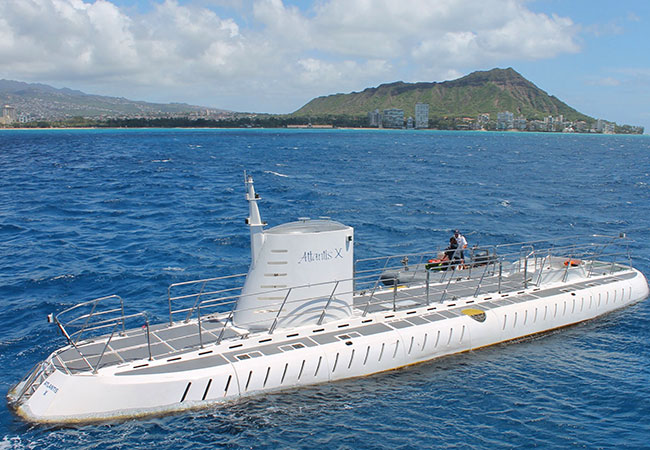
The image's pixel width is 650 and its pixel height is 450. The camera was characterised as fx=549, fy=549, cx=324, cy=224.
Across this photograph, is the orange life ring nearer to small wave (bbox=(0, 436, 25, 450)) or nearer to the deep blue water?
the deep blue water

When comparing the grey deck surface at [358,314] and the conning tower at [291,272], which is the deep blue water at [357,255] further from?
A: the conning tower at [291,272]

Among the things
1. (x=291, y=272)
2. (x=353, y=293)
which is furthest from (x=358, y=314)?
(x=291, y=272)

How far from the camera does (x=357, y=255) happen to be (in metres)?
31.7

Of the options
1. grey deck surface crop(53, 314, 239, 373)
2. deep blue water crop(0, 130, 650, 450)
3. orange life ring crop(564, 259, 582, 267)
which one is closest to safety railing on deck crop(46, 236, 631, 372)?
orange life ring crop(564, 259, 582, 267)

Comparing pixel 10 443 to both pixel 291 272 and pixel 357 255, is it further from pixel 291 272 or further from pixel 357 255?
pixel 357 255

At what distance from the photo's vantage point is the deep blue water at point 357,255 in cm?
1373

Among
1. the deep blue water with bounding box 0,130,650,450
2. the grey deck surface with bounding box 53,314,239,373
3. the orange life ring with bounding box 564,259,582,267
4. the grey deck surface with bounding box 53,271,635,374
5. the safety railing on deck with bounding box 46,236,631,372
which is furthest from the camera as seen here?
the orange life ring with bounding box 564,259,582,267

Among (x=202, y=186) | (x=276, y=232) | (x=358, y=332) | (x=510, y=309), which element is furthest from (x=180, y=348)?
(x=202, y=186)

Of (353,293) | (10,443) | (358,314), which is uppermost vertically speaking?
(353,293)

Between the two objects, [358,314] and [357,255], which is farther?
[357,255]

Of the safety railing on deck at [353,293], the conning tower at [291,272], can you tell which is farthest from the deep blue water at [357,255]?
the conning tower at [291,272]

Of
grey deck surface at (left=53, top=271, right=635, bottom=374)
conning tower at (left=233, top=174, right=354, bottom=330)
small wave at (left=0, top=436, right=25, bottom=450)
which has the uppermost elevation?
conning tower at (left=233, top=174, right=354, bottom=330)

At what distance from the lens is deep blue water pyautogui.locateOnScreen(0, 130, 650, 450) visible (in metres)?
13.7

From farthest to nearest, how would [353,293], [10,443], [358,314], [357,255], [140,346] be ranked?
[357,255] < [358,314] < [353,293] < [140,346] < [10,443]
